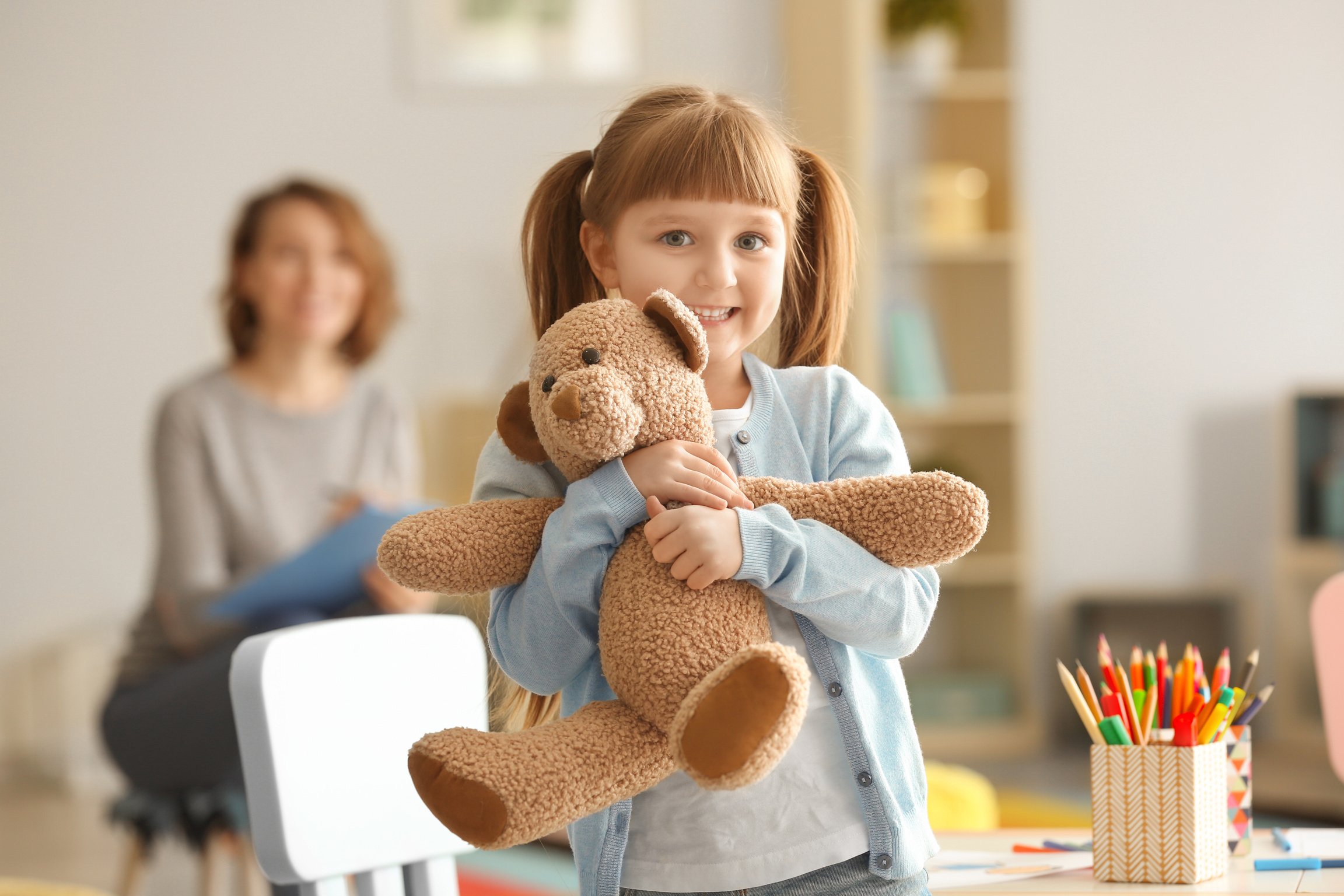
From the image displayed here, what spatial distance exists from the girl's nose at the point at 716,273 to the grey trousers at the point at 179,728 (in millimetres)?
1108

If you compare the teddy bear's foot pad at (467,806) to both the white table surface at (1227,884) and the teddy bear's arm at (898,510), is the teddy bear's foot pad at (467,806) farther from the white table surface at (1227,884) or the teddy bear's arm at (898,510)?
the white table surface at (1227,884)

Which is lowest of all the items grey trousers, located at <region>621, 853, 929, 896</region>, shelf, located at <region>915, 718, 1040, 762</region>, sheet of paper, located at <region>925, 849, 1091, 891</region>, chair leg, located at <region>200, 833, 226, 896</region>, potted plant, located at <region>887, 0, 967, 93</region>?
shelf, located at <region>915, 718, 1040, 762</region>

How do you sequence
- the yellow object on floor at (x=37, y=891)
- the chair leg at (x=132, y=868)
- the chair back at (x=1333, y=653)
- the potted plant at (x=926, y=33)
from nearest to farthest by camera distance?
the chair back at (x=1333, y=653)
the yellow object on floor at (x=37, y=891)
the chair leg at (x=132, y=868)
the potted plant at (x=926, y=33)

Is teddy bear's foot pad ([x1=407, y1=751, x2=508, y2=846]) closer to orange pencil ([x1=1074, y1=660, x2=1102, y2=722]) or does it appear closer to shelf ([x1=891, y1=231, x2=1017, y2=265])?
orange pencil ([x1=1074, y1=660, x2=1102, y2=722])

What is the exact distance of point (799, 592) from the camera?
28.6 inches

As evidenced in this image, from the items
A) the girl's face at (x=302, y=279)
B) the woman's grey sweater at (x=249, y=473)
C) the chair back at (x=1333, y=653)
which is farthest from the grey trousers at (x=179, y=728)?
the chair back at (x=1333, y=653)

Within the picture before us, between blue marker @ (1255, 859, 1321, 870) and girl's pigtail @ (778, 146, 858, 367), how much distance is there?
46cm

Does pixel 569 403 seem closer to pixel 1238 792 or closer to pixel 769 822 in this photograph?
pixel 769 822

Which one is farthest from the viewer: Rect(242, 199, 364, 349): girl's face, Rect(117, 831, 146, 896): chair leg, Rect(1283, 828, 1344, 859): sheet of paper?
Rect(242, 199, 364, 349): girl's face

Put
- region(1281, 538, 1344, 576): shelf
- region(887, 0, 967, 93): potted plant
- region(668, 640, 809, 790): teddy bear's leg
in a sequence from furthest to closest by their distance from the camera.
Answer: region(887, 0, 967, 93): potted plant < region(1281, 538, 1344, 576): shelf < region(668, 640, 809, 790): teddy bear's leg

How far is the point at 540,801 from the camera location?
66 cm

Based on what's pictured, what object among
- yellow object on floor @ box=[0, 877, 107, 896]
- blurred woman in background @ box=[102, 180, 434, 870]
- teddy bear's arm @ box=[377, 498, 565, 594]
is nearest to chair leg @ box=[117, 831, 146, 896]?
blurred woman in background @ box=[102, 180, 434, 870]

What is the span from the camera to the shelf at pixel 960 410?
349 cm

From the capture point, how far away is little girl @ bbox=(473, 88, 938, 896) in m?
0.74
